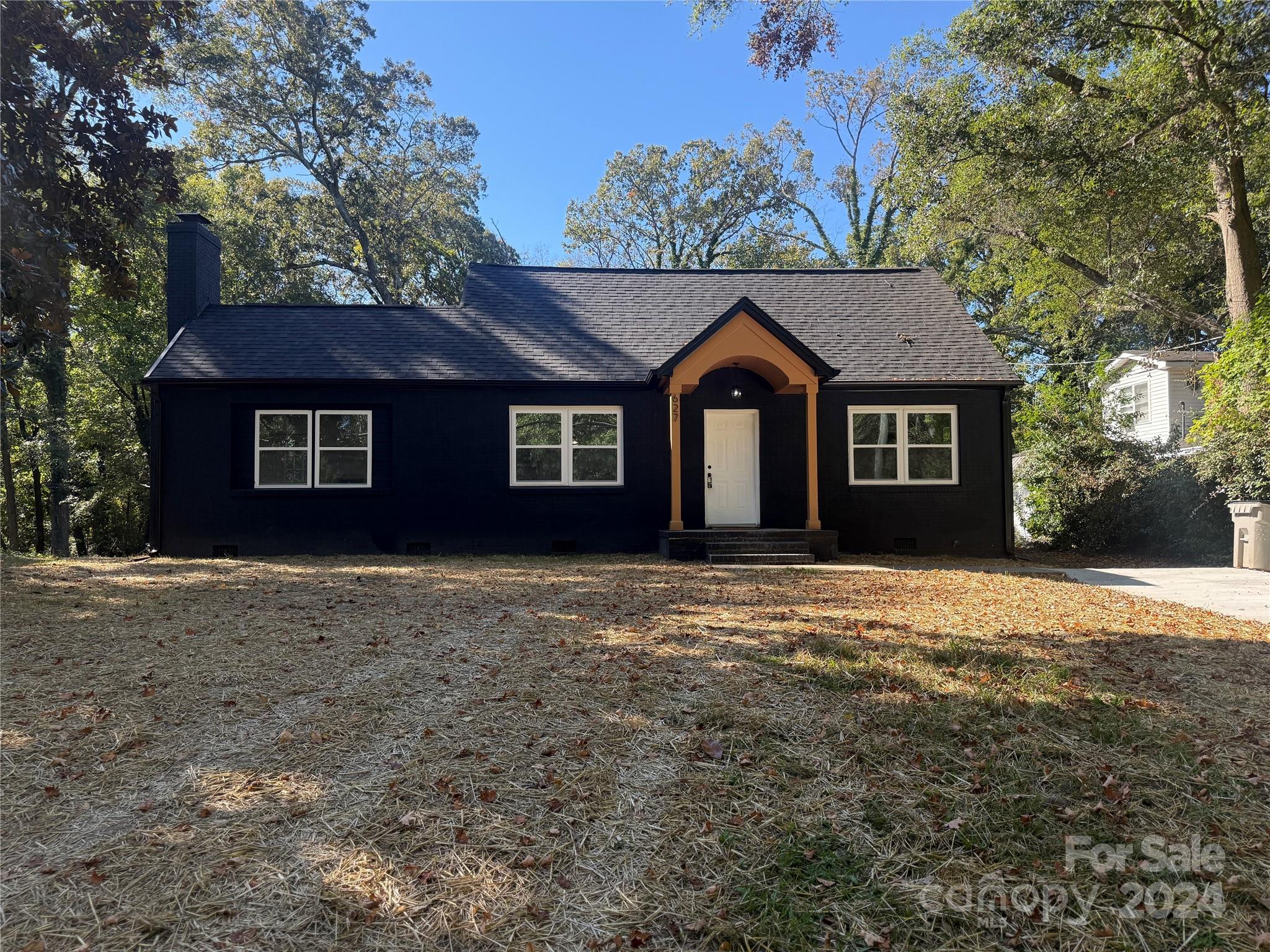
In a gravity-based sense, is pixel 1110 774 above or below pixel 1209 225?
below

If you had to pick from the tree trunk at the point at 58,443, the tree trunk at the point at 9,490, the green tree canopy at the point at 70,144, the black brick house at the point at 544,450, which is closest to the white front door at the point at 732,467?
the black brick house at the point at 544,450

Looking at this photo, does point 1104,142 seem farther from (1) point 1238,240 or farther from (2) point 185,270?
(2) point 185,270

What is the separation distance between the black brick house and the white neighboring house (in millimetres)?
11358

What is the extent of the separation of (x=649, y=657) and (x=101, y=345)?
23454 millimetres

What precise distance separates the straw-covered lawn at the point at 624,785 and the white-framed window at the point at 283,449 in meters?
6.89

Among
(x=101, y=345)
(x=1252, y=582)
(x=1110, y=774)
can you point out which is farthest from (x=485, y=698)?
(x=101, y=345)

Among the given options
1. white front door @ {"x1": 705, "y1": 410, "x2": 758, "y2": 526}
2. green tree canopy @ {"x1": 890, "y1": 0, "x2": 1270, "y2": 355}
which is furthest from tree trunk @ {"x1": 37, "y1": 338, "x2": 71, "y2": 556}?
green tree canopy @ {"x1": 890, "y1": 0, "x2": 1270, "y2": 355}

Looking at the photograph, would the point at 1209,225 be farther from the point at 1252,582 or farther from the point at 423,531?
the point at 423,531

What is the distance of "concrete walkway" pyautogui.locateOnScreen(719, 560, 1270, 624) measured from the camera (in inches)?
306

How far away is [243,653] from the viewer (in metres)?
5.27

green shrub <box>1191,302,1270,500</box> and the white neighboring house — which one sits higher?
the white neighboring house

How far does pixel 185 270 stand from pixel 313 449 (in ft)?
16.9

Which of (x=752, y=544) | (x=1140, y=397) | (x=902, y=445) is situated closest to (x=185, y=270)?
(x=752, y=544)

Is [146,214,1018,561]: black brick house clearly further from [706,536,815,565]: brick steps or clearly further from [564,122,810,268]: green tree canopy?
[564,122,810,268]: green tree canopy
